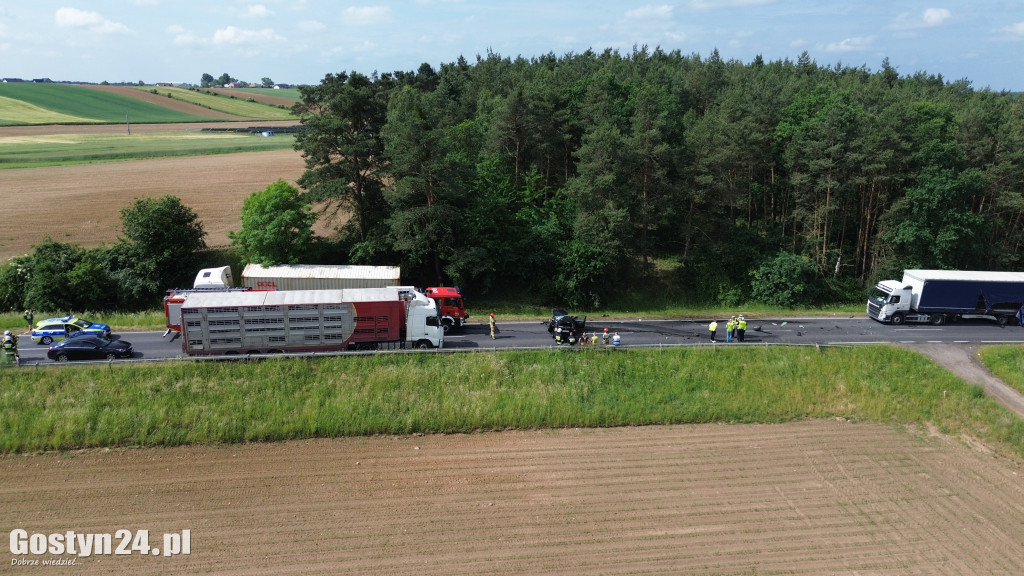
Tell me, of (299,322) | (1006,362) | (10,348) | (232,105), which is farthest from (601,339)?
(232,105)

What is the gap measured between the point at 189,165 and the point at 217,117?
6811 centimetres

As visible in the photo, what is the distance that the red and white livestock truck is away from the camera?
86.3 feet

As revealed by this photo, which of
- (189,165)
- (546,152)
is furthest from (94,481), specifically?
(189,165)

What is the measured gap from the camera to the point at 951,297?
1396 inches

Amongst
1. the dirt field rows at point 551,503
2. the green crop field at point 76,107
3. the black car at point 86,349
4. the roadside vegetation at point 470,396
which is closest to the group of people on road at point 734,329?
the roadside vegetation at point 470,396

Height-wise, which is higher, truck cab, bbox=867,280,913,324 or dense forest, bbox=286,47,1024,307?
dense forest, bbox=286,47,1024,307

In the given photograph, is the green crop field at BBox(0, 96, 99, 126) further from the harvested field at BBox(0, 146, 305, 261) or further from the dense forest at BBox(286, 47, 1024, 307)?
the dense forest at BBox(286, 47, 1024, 307)

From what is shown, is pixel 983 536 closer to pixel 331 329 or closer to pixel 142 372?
pixel 331 329

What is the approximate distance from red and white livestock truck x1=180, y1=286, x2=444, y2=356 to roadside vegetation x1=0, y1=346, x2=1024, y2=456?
89 cm

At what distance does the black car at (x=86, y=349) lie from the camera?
2702cm

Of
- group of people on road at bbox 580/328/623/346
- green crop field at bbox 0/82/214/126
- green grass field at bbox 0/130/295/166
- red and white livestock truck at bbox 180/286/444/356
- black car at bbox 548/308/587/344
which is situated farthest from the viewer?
green crop field at bbox 0/82/214/126

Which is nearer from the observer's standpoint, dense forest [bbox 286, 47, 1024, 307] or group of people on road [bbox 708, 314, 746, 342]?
group of people on road [bbox 708, 314, 746, 342]

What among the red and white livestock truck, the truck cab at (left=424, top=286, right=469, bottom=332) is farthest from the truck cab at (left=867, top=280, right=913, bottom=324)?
the red and white livestock truck

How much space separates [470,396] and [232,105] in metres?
151
